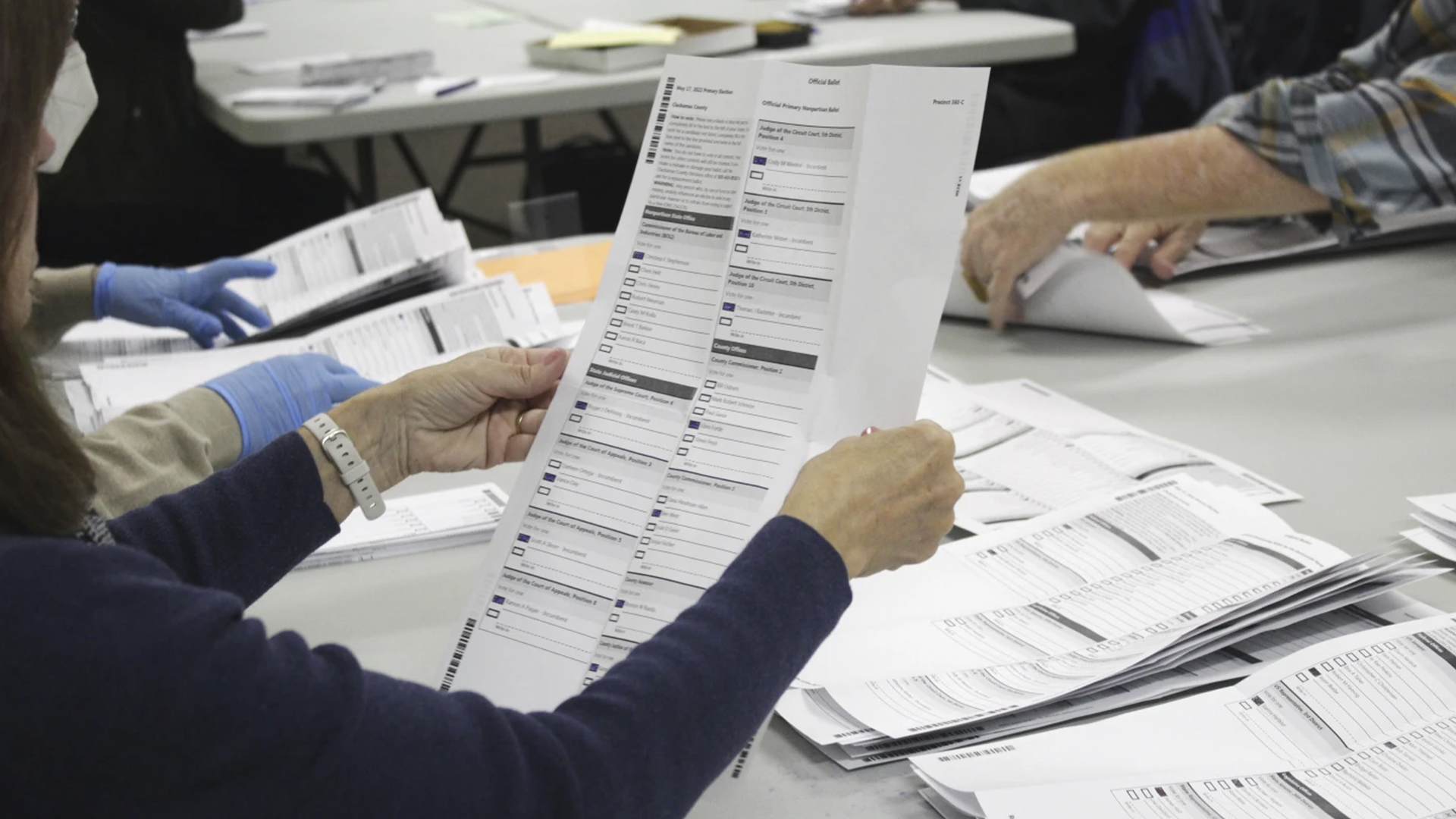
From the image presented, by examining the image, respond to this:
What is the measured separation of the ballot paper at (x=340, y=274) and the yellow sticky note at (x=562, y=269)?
121mm

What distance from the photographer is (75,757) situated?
530 millimetres

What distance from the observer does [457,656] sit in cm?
86

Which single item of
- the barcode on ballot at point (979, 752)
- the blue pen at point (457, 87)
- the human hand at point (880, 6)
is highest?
the human hand at point (880, 6)

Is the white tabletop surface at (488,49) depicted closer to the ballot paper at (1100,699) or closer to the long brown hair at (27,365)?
the ballot paper at (1100,699)

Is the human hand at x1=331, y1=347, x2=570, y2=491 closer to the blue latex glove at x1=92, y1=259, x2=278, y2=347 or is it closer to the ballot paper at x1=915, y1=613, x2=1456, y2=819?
the ballot paper at x1=915, y1=613, x2=1456, y2=819

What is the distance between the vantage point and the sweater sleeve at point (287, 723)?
1.74ft

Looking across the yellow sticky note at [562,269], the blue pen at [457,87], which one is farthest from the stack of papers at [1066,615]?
the blue pen at [457,87]

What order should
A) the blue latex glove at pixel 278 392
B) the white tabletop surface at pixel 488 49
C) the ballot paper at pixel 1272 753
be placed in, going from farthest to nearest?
the white tabletop surface at pixel 488 49, the blue latex glove at pixel 278 392, the ballot paper at pixel 1272 753

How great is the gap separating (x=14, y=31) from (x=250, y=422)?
71cm

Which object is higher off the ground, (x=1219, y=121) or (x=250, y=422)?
(x=1219, y=121)

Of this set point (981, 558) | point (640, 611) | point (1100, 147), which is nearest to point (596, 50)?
point (1100, 147)

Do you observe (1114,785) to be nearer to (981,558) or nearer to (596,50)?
(981,558)

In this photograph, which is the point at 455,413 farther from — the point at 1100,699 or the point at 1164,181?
the point at 1164,181

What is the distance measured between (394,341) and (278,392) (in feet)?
0.87
